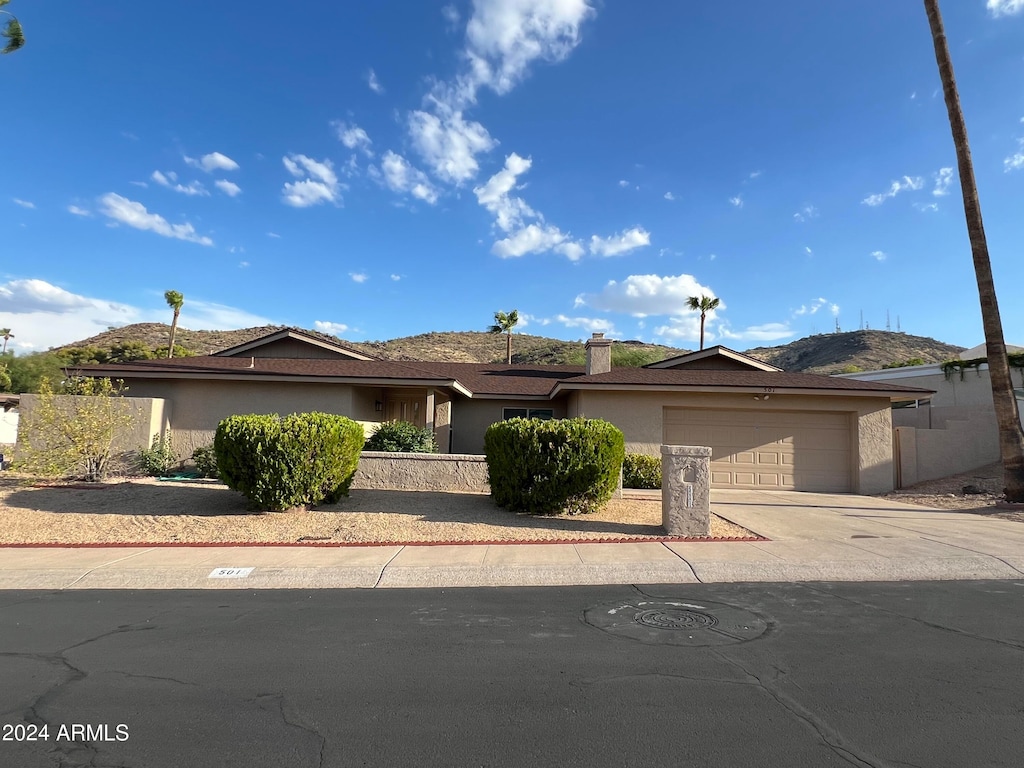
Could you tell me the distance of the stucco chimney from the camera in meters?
20.3

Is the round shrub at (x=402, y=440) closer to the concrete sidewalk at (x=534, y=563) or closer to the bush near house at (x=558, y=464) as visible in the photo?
the bush near house at (x=558, y=464)

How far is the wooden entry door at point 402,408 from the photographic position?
70.7ft

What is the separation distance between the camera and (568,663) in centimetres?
478

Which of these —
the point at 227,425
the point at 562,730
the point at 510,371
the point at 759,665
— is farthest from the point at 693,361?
the point at 562,730

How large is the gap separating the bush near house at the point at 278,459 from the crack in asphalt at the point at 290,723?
23.8 ft

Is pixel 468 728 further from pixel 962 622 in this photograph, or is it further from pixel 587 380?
pixel 587 380

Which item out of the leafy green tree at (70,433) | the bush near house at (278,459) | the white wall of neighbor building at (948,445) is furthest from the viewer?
the white wall of neighbor building at (948,445)

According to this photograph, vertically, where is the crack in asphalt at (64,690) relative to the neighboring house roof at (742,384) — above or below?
below

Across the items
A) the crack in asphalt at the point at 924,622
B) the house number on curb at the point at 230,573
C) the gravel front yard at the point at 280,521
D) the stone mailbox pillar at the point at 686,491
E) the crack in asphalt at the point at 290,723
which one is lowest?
the crack in asphalt at the point at 290,723

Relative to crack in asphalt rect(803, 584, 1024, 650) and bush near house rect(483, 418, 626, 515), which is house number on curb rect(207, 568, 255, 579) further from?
crack in asphalt rect(803, 584, 1024, 650)

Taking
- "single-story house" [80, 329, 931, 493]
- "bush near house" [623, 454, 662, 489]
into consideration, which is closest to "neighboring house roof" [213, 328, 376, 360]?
"single-story house" [80, 329, 931, 493]

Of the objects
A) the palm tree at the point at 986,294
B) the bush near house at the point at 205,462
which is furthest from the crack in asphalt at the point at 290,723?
the palm tree at the point at 986,294

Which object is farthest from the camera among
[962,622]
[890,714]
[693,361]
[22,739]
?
[693,361]

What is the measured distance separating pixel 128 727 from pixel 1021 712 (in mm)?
5490
